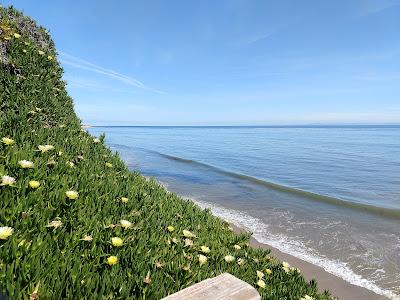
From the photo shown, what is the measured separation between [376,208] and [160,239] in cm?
1465

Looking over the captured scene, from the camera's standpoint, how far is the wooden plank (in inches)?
63.5

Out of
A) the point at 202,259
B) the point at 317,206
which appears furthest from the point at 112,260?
the point at 317,206

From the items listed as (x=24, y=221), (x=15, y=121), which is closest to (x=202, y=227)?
(x=24, y=221)

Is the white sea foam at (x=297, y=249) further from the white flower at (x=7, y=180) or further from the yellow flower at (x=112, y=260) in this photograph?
the white flower at (x=7, y=180)

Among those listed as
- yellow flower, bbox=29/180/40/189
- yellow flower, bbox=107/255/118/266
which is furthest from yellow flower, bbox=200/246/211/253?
yellow flower, bbox=29/180/40/189

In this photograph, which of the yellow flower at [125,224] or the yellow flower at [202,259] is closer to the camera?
the yellow flower at [125,224]

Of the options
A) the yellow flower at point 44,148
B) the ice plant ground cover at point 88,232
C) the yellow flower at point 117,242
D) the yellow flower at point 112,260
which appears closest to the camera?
the ice plant ground cover at point 88,232

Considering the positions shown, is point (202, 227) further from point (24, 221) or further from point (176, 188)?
point (176, 188)

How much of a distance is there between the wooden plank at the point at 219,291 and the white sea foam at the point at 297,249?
733cm

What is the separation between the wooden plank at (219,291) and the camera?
1.61 meters

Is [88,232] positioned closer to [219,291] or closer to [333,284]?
[219,291]

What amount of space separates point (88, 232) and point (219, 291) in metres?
1.72

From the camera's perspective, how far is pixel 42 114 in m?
5.70

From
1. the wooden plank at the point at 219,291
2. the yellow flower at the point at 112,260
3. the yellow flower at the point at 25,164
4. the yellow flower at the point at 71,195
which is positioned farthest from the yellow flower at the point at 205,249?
the wooden plank at the point at 219,291
